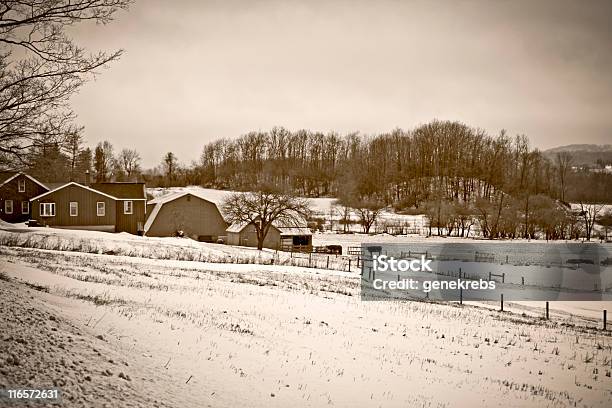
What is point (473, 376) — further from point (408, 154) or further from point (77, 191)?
point (408, 154)

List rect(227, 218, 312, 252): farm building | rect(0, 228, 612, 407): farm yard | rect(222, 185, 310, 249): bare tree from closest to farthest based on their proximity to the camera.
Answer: rect(0, 228, 612, 407): farm yard, rect(222, 185, 310, 249): bare tree, rect(227, 218, 312, 252): farm building

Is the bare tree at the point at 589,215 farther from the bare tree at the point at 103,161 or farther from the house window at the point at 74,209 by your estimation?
the bare tree at the point at 103,161

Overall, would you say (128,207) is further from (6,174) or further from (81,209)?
(6,174)

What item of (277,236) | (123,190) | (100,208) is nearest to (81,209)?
(100,208)

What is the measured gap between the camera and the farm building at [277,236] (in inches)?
2248

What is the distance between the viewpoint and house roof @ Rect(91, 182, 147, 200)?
5675 centimetres

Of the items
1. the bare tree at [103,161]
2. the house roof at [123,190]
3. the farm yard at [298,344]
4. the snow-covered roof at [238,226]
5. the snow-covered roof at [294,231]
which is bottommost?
the farm yard at [298,344]

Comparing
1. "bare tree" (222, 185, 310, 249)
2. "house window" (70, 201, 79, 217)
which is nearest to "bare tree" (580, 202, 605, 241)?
"bare tree" (222, 185, 310, 249)

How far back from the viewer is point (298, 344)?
12.7 m

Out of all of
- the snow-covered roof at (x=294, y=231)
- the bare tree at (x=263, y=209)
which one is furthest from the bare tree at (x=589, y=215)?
the bare tree at (x=263, y=209)

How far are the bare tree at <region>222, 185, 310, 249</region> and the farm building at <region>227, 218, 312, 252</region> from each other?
2.86 ft

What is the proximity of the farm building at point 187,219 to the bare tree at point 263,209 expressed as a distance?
2793 mm

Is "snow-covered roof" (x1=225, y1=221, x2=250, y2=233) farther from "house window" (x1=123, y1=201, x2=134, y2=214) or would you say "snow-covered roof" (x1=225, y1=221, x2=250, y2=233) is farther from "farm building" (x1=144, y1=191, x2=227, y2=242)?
"house window" (x1=123, y1=201, x2=134, y2=214)

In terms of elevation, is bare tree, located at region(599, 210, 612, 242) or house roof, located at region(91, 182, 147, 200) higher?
house roof, located at region(91, 182, 147, 200)
